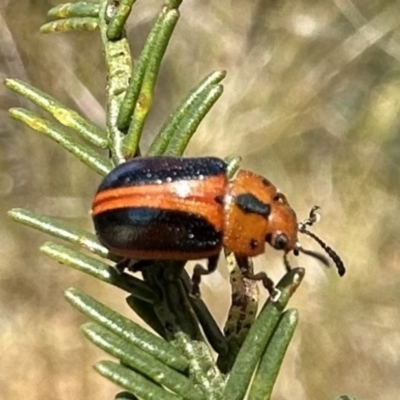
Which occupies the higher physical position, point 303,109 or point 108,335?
point 303,109

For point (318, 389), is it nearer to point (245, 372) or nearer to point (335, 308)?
point (335, 308)

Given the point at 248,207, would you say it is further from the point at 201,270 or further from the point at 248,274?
the point at 248,274

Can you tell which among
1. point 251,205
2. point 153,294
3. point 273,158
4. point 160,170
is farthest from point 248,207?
point 273,158

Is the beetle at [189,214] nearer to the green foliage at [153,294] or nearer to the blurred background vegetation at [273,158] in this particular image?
the green foliage at [153,294]

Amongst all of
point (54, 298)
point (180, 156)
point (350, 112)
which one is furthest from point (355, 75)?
point (180, 156)

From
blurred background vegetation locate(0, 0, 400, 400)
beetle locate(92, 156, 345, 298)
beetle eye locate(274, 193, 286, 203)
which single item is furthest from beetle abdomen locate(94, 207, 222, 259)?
blurred background vegetation locate(0, 0, 400, 400)

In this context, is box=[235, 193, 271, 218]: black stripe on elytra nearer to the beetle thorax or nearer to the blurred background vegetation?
the beetle thorax
